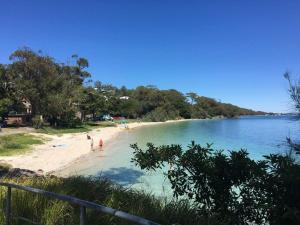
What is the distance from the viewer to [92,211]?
14.4 ft

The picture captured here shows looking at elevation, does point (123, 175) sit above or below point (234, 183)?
below

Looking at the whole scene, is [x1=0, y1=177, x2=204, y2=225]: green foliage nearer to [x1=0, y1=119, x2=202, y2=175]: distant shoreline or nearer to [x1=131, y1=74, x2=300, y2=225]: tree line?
[x1=131, y1=74, x2=300, y2=225]: tree line

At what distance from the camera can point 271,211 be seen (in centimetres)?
482

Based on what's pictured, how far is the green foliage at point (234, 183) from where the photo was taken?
4777mm

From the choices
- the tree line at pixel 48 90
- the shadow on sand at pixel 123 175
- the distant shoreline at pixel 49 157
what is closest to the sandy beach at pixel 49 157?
the distant shoreline at pixel 49 157

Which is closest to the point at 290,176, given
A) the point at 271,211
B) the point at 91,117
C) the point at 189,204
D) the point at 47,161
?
the point at 271,211

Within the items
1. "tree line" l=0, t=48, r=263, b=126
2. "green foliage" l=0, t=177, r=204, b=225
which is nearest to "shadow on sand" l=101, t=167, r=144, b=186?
"green foliage" l=0, t=177, r=204, b=225

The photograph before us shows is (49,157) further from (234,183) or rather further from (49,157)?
(234,183)

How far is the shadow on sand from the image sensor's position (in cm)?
1775

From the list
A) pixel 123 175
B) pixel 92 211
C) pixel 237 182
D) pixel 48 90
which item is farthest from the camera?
pixel 48 90

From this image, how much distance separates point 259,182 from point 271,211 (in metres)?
Result: 0.54

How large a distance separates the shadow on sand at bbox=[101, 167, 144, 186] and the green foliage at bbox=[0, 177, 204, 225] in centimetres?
1090

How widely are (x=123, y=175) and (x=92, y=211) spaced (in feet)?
51.2

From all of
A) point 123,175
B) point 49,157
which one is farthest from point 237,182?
point 49,157
